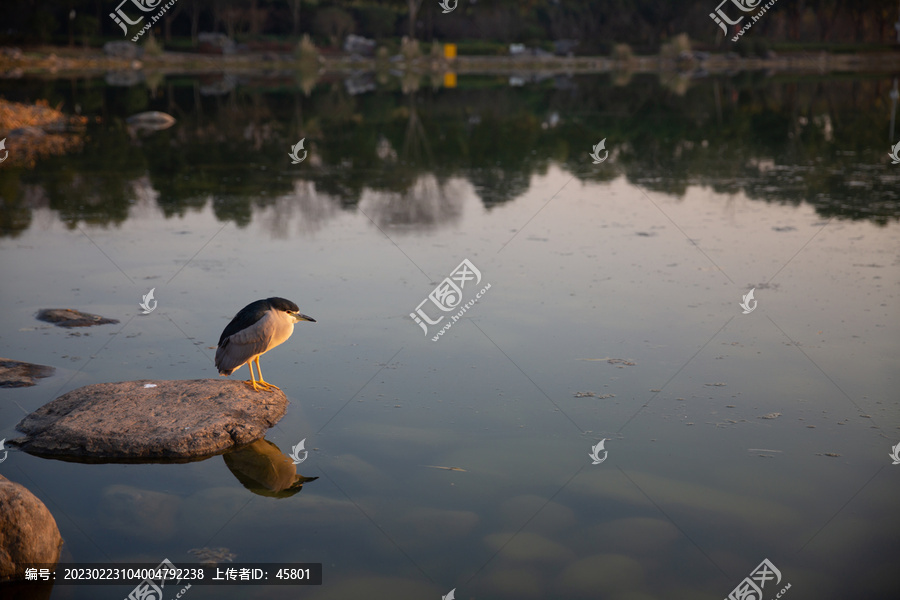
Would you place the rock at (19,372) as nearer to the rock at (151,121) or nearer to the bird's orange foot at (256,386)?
the bird's orange foot at (256,386)

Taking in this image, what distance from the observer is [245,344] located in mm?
6695

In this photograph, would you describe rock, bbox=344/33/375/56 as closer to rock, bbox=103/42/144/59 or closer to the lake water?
rock, bbox=103/42/144/59

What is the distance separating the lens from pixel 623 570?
5008 millimetres

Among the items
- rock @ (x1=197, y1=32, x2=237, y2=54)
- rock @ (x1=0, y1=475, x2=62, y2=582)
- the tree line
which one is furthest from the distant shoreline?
rock @ (x1=0, y1=475, x2=62, y2=582)

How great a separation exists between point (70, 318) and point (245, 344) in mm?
2962

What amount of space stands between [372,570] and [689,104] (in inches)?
1072

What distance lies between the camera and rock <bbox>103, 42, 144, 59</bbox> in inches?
2095

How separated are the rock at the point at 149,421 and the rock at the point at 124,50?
170 feet

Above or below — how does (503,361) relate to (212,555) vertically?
above

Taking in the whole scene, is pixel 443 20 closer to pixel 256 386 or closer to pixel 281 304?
pixel 281 304

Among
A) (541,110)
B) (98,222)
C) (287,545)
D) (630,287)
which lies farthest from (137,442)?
(541,110)

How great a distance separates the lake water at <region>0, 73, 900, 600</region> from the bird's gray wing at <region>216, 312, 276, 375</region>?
0.59 meters

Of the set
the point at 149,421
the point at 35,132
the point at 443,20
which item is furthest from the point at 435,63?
the point at 149,421

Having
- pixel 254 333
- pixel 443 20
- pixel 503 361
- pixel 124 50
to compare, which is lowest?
pixel 124 50
